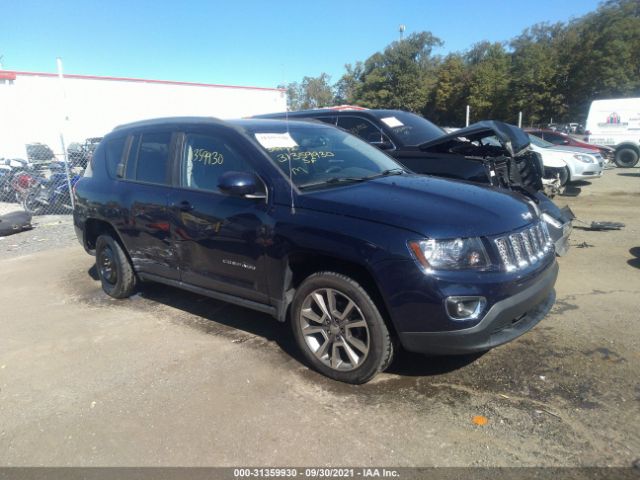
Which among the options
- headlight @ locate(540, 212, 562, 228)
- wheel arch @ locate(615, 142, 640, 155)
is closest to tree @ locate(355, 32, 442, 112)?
wheel arch @ locate(615, 142, 640, 155)

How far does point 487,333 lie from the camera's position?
9.48ft

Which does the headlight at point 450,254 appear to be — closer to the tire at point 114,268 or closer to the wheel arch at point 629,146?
the tire at point 114,268

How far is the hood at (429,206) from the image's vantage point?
2.95 metres

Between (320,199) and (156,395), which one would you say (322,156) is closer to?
(320,199)

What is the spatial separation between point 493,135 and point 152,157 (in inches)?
157

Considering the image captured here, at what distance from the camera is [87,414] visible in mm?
3164

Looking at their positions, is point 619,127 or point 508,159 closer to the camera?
point 508,159

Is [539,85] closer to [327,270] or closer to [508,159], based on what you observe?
[508,159]

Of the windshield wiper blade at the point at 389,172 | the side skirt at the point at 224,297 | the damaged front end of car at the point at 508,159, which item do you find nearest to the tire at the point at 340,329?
the side skirt at the point at 224,297

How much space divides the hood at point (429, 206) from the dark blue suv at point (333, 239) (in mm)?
11

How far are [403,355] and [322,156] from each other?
172 centimetres

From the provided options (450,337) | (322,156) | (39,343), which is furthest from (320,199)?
(39,343)

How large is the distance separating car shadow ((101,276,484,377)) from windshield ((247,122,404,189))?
1401 millimetres

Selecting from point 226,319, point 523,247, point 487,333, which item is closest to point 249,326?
point 226,319
